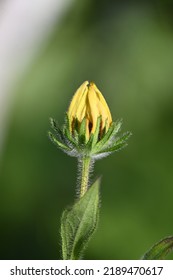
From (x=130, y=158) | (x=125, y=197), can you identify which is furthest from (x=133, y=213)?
(x=130, y=158)

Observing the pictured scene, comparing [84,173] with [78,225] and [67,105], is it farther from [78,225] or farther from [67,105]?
[67,105]

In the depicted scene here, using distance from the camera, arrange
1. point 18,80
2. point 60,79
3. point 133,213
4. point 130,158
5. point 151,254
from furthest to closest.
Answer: point 18,80 < point 60,79 < point 130,158 < point 133,213 < point 151,254

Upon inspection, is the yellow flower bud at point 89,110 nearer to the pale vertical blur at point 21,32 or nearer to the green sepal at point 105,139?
the green sepal at point 105,139

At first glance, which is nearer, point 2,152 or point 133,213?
point 133,213

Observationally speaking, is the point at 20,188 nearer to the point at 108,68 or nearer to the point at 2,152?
the point at 2,152

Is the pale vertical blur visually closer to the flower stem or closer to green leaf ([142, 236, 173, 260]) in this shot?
the flower stem

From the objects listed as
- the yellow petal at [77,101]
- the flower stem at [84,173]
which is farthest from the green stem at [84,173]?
the yellow petal at [77,101]

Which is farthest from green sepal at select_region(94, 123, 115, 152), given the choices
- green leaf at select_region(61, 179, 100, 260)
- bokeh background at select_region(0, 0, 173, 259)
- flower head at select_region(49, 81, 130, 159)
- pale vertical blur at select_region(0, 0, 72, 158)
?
pale vertical blur at select_region(0, 0, 72, 158)
